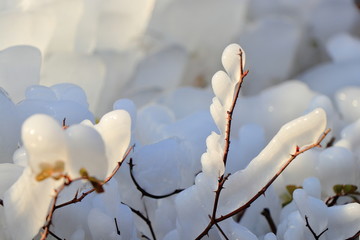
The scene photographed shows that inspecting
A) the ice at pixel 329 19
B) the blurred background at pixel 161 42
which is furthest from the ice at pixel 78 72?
the ice at pixel 329 19

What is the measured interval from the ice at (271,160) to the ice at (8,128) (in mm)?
135

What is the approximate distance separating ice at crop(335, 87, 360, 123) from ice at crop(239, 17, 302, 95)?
0.19m

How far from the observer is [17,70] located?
0.51m

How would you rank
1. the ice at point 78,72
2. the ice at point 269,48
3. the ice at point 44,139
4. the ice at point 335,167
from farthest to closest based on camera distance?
the ice at point 269,48
the ice at point 78,72
the ice at point 335,167
the ice at point 44,139

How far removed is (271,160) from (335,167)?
4.9 inches

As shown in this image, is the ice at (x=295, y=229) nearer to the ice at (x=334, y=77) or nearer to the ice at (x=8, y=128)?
the ice at (x=8, y=128)

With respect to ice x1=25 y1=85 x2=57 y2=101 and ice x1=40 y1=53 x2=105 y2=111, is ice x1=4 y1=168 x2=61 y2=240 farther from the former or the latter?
ice x1=40 y1=53 x2=105 y2=111

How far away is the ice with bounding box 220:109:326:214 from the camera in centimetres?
41

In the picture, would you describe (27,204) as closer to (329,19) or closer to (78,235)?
(78,235)

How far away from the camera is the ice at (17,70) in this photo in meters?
0.51

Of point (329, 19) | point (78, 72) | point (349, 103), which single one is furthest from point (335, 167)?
point (329, 19)

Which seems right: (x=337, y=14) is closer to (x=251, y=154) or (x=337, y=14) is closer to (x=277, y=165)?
(x=251, y=154)

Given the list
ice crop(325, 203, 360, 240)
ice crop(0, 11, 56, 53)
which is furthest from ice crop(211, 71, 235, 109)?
ice crop(0, 11, 56, 53)

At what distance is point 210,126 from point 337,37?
13.1 inches
